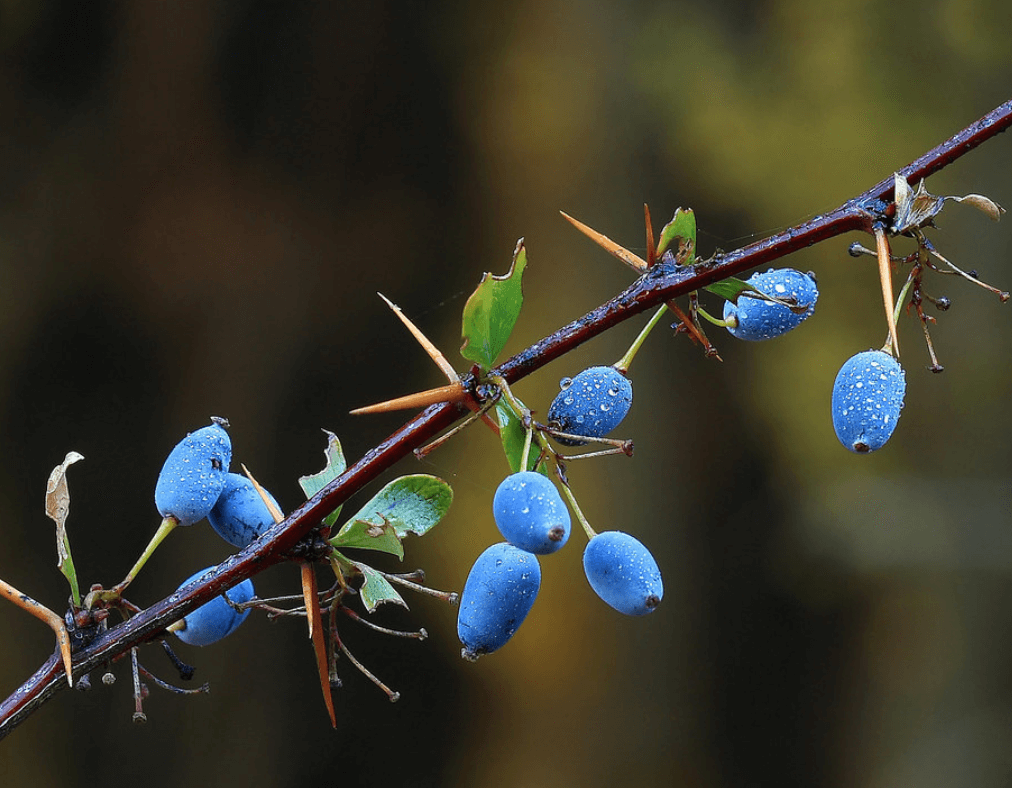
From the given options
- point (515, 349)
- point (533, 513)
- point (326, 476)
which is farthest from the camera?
point (515, 349)

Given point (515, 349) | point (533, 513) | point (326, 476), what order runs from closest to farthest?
1. point (533, 513)
2. point (326, 476)
3. point (515, 349)

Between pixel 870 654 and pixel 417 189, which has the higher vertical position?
pixel 417 189

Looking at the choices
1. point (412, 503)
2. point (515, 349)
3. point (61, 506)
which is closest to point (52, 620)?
point (61, 506)

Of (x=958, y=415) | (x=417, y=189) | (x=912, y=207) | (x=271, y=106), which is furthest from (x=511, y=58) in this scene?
(x=912, y=207)

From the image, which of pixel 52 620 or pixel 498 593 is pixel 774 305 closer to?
pixel 498 593

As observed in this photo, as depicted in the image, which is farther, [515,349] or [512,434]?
[515,349]

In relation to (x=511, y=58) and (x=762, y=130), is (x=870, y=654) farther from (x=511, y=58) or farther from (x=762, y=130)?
(x=511, y=58)
